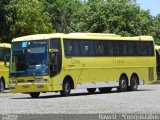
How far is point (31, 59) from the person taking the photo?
28.9 m

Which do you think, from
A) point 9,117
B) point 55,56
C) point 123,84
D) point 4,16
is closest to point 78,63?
point 55,56

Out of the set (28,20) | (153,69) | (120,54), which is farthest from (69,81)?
(28,20)

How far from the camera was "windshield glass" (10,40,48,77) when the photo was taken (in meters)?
28.8

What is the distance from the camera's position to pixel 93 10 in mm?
64062

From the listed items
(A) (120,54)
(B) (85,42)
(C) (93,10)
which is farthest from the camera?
(C) (93,10)

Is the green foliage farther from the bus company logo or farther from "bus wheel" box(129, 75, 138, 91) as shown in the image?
the bus company logo

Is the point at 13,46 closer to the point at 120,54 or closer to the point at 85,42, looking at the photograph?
the point at 85,42

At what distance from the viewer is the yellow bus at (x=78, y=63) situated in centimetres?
2889

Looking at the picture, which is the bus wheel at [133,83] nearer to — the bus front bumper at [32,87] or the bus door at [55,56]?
the bus door at [55,56]

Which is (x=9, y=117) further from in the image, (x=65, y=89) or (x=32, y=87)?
(x=65, y=89)

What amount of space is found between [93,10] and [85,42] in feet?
107

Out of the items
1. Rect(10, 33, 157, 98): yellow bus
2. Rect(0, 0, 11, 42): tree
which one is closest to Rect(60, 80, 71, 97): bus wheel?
Rect(10, 33, 157, 98): yellow bus

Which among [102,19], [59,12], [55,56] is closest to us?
[55,56]

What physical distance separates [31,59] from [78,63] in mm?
3031
